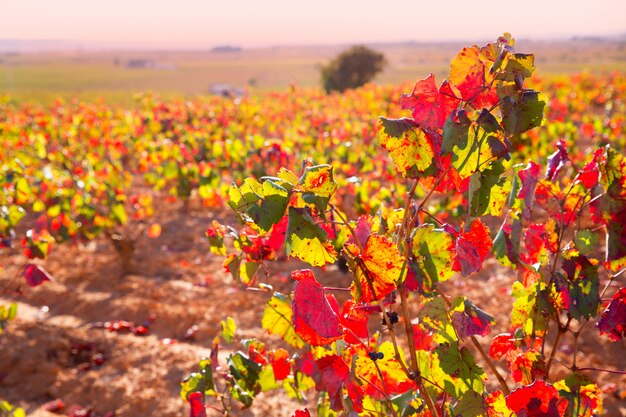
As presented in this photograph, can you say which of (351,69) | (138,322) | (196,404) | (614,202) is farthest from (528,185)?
(351,69)

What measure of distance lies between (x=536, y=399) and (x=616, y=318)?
0.37m

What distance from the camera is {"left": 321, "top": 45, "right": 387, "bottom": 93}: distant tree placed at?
103ft

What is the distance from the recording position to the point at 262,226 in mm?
984

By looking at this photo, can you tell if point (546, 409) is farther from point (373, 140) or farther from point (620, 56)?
point (620, 56)

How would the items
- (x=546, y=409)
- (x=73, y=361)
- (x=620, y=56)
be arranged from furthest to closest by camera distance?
(x=620, y=56), (x=73, y=361), (x=546, y=409)

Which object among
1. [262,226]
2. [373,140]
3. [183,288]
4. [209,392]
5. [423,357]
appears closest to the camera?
[262,226]

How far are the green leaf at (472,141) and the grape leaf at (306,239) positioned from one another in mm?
272

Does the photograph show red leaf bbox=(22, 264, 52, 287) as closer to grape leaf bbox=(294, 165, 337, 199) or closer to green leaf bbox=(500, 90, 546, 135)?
grape leaf bbox=(294, 165, 337, 199)

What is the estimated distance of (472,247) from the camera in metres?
1.18

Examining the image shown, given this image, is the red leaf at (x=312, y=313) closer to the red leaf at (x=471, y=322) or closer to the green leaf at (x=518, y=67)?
the red leaf at (x=471, y=322)

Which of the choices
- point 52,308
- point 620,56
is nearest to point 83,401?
point 52,308

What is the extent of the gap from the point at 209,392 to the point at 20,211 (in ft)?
7.77

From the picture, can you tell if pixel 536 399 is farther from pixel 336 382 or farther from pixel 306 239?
pixel 306 239

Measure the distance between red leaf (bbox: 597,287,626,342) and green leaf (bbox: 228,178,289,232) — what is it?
87cm
